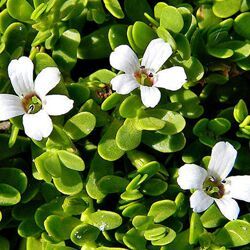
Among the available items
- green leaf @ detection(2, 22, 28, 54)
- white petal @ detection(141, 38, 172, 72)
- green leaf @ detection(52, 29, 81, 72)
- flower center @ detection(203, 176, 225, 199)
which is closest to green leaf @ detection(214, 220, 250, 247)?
flower center @ detection(203, 176, 225, 199)

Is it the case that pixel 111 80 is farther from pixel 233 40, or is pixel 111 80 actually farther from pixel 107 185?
pixel 233 40

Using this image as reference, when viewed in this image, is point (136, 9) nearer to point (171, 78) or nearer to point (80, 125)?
point (171, 78)

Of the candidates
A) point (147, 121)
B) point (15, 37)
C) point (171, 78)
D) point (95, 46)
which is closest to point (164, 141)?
point (147, 121)

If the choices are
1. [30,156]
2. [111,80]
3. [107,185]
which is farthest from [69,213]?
[111,80]

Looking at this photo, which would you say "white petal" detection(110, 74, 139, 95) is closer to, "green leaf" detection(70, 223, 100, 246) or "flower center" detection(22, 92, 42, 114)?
"flower center" detection(22, 92, 42, 114)

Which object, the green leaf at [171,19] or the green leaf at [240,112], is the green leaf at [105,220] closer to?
the green leaf at [240,112]

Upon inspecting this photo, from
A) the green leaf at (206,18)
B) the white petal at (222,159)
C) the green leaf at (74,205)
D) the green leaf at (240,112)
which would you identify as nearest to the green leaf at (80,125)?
the green leaf at (74,205)

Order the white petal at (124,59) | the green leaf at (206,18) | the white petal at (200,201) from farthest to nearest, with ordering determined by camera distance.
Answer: the green leaf at (206,18) < the white petal at (124,59) < the white petal at (200,201)

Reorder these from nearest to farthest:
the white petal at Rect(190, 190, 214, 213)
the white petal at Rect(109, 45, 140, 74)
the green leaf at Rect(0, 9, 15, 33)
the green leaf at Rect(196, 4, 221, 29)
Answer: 1. the white petal at Rect(190, 190, 214, 213)
2. the white petal at Rect(109, 45, 140, 74)
3. the green leaf at Rect(0, 9, 15, 33)
4. the green leaf at Rect(196, 4, 221, 29)
